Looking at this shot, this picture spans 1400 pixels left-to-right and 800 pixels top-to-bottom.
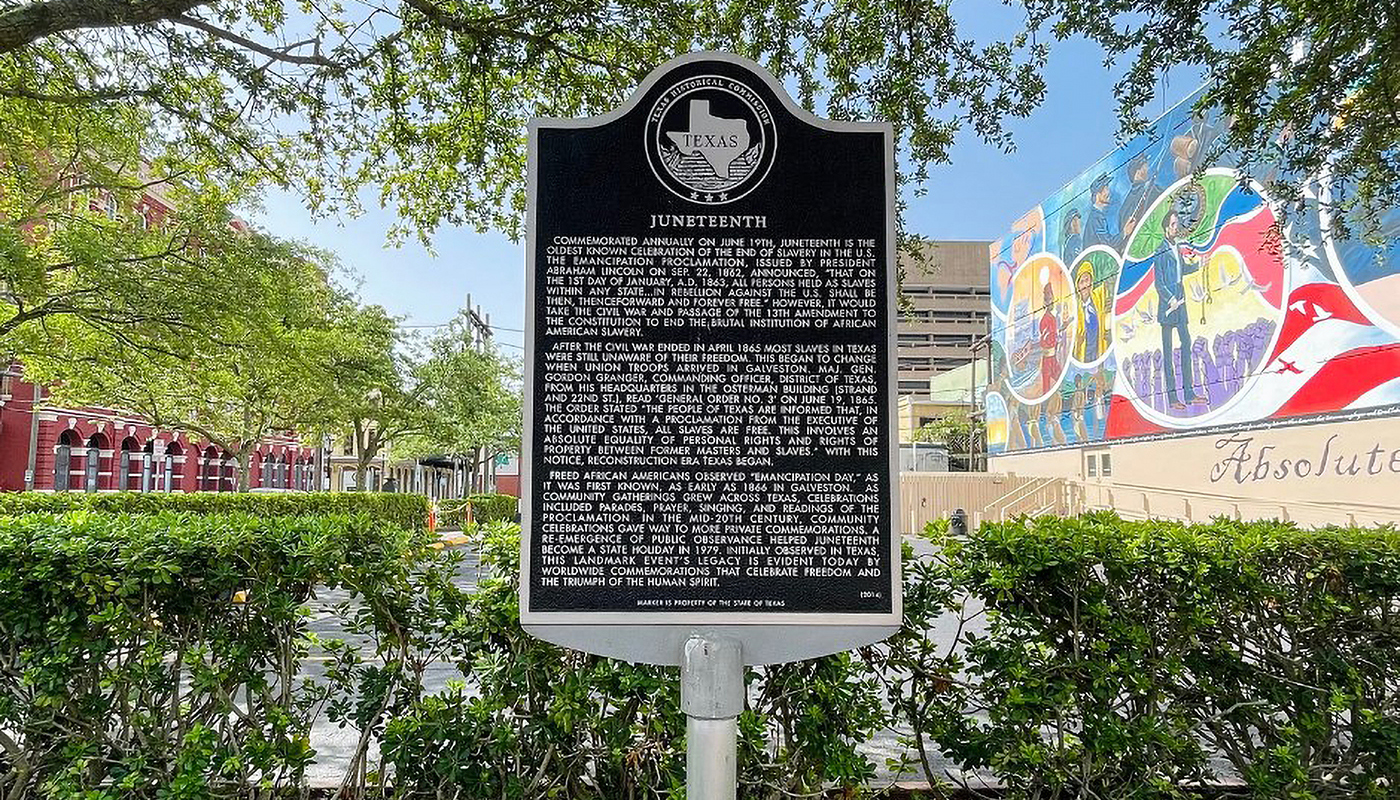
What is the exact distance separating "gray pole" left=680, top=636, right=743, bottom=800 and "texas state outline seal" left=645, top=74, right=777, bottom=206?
1.98m

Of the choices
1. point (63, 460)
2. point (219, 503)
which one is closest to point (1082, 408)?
point (219, 503)

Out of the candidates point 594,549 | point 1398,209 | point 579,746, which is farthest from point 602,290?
point 1398,209

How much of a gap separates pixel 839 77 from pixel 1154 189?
90.1 ft

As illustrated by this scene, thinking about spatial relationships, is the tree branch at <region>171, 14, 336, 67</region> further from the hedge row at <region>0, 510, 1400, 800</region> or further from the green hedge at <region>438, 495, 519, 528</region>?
the green hedge at <region>438, 495, 519, 528</region>

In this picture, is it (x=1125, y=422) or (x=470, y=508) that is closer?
(x=1125, y=422)

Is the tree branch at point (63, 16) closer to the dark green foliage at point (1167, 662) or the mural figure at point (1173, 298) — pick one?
the dark green foliage at point (1167, 662)

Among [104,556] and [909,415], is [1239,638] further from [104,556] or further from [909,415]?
[909,415]

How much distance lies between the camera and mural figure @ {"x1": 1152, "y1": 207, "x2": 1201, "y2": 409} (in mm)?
25344

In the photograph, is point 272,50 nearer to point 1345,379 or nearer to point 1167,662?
point 1167,662

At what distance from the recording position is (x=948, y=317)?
10681 centimetres

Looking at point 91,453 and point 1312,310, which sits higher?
point 1312,310

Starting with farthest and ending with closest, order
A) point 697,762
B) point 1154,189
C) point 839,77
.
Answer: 1. point 1154,189
2. point 839,77
3. point 697,762

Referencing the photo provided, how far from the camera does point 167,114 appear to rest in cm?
751

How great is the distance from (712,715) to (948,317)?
11128 centimetres
